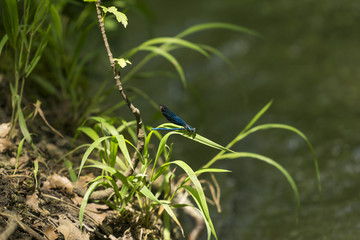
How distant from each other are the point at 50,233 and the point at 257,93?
259 centimetres

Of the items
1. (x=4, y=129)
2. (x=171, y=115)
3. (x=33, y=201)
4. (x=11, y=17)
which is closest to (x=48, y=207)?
(x=33, y=201)

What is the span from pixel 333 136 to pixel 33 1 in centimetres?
237

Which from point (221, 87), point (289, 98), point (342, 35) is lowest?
point (221, 87)

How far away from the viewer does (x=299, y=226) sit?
89.9 inches

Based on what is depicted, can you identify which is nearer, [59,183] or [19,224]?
[19,224]

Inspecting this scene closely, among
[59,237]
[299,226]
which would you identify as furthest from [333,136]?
[59,237]

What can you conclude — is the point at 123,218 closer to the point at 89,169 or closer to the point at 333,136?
the point at 89,169

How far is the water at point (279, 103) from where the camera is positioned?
2.44 m

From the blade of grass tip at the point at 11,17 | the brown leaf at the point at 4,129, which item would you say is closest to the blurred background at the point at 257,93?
the brown leaf at the point at 4,129

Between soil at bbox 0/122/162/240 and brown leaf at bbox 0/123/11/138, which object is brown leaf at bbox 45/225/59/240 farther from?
brown leaf at bbox 0/123/11/138

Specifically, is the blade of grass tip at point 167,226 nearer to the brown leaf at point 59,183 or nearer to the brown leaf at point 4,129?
the brown leaf at point 59,183

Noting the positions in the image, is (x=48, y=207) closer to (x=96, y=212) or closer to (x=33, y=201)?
(x=33, y=201)

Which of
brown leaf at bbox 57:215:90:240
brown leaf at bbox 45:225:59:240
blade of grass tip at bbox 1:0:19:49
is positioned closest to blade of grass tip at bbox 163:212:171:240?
brown leaf at bbox 57:215:90:240

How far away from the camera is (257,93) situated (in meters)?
3.65
